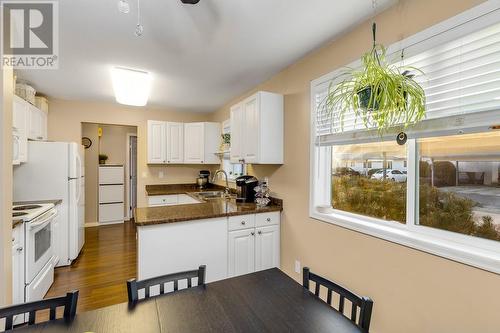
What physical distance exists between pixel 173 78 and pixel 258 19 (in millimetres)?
1609

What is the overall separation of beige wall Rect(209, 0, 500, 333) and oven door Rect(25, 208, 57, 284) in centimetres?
240

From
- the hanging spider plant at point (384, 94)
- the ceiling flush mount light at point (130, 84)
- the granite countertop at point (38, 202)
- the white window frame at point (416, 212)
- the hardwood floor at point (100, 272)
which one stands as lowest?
the hardwood floor at point (100, 272)

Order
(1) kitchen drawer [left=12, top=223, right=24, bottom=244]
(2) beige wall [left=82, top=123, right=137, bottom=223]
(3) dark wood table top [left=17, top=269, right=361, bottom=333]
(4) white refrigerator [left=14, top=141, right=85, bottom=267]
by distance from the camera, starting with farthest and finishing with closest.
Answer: (2) beige wall [left=82, top=123, right=137, bottom=223] → (4) white refrigerator [left=14, top=141, right=85, bottom=267] → (1) kitchen drawer [left=12, top=223, right=24, bottom=244] → (3) dark wood table top [left=17, top=269, right=361, bottom=333]

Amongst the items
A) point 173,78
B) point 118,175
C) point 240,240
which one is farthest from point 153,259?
point 118,175

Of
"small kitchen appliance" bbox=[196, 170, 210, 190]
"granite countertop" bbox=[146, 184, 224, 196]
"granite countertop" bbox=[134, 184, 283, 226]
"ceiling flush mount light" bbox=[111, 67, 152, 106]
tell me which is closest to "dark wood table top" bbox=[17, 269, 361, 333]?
"granite countertop" bbox=[134, 184, 283, 226]

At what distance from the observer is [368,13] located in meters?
1.70

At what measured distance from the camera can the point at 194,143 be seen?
4.66 m

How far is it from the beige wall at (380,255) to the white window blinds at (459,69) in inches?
5.9

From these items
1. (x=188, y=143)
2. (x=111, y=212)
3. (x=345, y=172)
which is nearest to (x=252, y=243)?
(x=345, y=172)

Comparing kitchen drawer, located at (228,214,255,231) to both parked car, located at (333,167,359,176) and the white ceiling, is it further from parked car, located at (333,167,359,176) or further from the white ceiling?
the white ceiling

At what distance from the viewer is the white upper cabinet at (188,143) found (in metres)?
4.55

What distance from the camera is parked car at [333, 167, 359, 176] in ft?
6.97

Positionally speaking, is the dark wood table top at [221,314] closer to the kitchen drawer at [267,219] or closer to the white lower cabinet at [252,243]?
the white lower cabinet at [252,243]

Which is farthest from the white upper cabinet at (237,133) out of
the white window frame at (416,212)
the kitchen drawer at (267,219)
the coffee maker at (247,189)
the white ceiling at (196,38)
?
the white window frame at (416,212)
